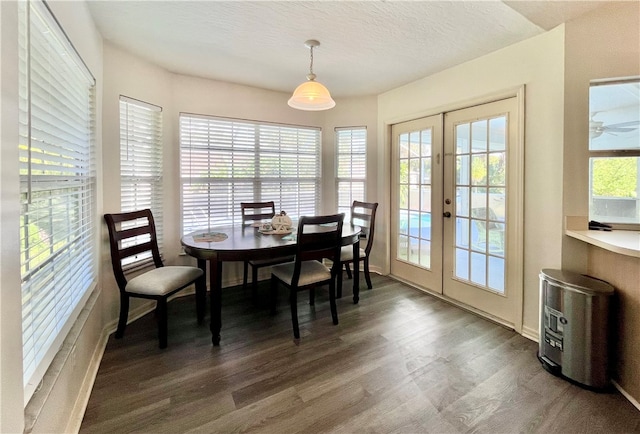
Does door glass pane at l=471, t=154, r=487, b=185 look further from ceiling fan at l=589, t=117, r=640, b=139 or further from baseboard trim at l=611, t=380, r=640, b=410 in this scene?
baseboard trim at l=611, t=380, r=640, b=410

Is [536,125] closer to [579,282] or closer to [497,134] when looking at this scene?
[497,134]

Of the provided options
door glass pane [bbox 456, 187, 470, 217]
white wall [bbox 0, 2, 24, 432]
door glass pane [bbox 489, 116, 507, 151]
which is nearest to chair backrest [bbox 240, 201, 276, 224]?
door glass pane [bbox 456, 187, 470, 217]

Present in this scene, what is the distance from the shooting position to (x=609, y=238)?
1835 mm

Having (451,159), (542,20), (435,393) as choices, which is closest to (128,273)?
(435,393)

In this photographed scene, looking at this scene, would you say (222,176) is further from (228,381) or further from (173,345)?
(228,381)

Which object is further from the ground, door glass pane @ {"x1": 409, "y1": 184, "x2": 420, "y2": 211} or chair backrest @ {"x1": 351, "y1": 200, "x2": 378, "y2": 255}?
door glass pane @ {"x1": 409, "y1": 184, "x2": 420, "y2": 211}

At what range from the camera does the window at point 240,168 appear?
3.37m

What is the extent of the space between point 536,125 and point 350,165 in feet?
7.29

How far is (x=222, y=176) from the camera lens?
3564 millimetres

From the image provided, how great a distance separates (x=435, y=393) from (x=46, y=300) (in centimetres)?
205

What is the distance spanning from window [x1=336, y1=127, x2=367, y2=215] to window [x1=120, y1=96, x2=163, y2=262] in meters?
2.25

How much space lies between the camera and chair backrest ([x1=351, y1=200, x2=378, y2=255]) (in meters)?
3.44

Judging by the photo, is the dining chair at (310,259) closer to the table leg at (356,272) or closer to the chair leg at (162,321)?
the table leg at (356,272)

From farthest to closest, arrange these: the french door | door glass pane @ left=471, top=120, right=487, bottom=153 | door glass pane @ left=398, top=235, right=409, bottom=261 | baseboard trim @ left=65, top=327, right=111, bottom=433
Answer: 1. door glass pane @ left=398, top=235, right=409, bottom=261
2. door glass pane @ left=471, top=120, right=487, bottom=153
3. the french door
4. baseboard trim @ left=65, top=327, right=111, bottom=433
